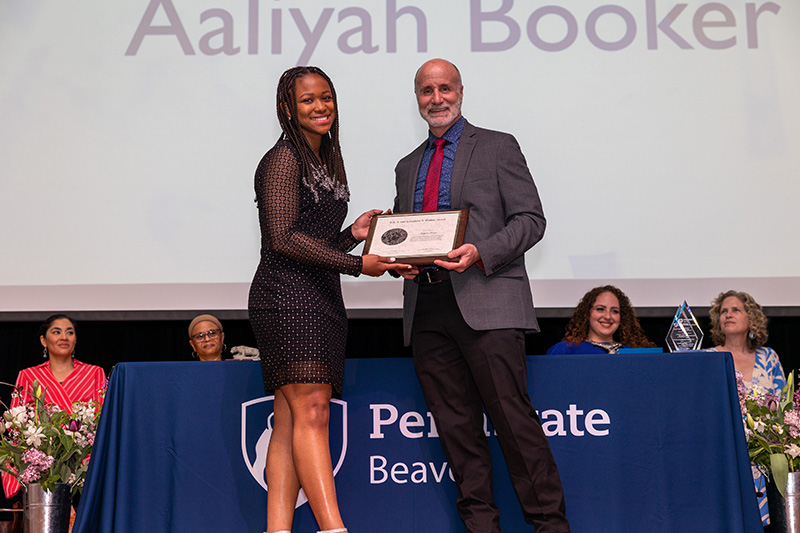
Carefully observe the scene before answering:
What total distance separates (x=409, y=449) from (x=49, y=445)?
1.24 metres

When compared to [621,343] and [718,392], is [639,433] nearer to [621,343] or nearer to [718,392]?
[718,392]

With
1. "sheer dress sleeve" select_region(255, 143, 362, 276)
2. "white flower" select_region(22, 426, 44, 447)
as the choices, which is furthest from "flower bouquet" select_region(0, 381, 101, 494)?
"sheer dress sleeve" select_region(255, 143, 362, 276)

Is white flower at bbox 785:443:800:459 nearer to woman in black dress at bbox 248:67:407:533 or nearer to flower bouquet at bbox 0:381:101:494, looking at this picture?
woman in black dress at bbox 248:67:407:533

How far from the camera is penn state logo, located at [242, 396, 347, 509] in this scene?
2.57 meters

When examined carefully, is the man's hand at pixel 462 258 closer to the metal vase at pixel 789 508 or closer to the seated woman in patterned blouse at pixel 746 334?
the metal vase at pixel 789 508

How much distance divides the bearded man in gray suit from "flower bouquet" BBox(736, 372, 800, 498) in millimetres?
831

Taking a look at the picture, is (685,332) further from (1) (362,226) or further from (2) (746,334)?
(2) (746,334)

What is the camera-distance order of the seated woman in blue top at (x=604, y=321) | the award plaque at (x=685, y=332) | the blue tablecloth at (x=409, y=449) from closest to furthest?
the blue tablecloth at (x=409, y=449) → the award plaque at (x=685, y=332) → the seated woman in blue top at (x=604, y=321)

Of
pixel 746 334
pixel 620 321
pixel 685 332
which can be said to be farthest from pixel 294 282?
pixel 746 334

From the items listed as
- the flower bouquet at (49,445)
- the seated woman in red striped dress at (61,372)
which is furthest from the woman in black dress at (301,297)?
the seated woman in red striped dress at (61,372)

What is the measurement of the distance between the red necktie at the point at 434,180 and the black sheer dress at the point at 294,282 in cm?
34

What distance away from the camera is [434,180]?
2557mm

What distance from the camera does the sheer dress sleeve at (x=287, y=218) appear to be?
2260 mm

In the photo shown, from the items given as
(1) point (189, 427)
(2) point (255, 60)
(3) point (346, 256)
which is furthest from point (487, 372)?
(2) point (255, 60)
